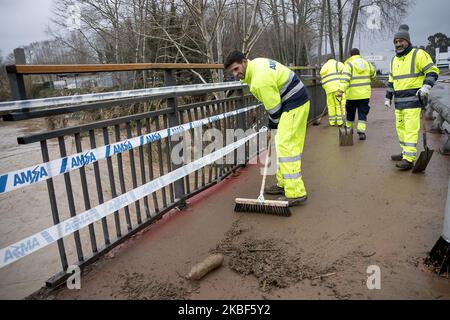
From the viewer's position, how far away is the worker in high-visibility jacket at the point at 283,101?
3.44m

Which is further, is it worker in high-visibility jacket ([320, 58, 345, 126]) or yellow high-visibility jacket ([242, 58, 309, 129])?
worker in high-visibility jacket ([320, 58, 345, 126])

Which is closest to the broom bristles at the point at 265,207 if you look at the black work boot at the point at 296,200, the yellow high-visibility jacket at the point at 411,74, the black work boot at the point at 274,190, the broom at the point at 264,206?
the broom at the point at 264,206

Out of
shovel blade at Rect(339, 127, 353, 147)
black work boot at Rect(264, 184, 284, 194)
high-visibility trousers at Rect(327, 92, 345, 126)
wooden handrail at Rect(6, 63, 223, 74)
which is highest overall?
wooden handrail at Rect(6, 63, 223, 74)

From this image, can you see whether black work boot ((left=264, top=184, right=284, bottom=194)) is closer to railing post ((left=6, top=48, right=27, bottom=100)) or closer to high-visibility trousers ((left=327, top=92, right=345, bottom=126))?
railing post ((left=6, top=48, right=27, bottom=100))

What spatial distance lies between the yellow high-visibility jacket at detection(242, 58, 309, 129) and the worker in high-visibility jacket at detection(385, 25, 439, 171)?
174cm

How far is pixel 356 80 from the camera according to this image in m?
6.66

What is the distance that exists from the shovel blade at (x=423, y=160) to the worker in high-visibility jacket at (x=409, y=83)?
0.58ft

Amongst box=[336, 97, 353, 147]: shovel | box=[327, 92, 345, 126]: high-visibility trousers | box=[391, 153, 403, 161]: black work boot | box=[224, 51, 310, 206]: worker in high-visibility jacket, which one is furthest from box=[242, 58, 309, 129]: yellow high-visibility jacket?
box=[327, 92, 345, 126]: high-visibility trousers

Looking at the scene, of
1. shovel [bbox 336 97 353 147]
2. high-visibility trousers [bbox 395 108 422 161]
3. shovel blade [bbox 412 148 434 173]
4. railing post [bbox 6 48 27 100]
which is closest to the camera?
railing post [bbox 6 48 27 100]

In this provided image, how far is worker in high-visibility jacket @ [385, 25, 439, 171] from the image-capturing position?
4.37 meters

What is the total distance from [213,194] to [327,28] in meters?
21.1

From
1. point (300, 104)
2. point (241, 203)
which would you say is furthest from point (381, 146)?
point (241, 203)

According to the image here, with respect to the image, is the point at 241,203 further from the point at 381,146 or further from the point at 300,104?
the point at 381,146

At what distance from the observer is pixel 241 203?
3621mm
